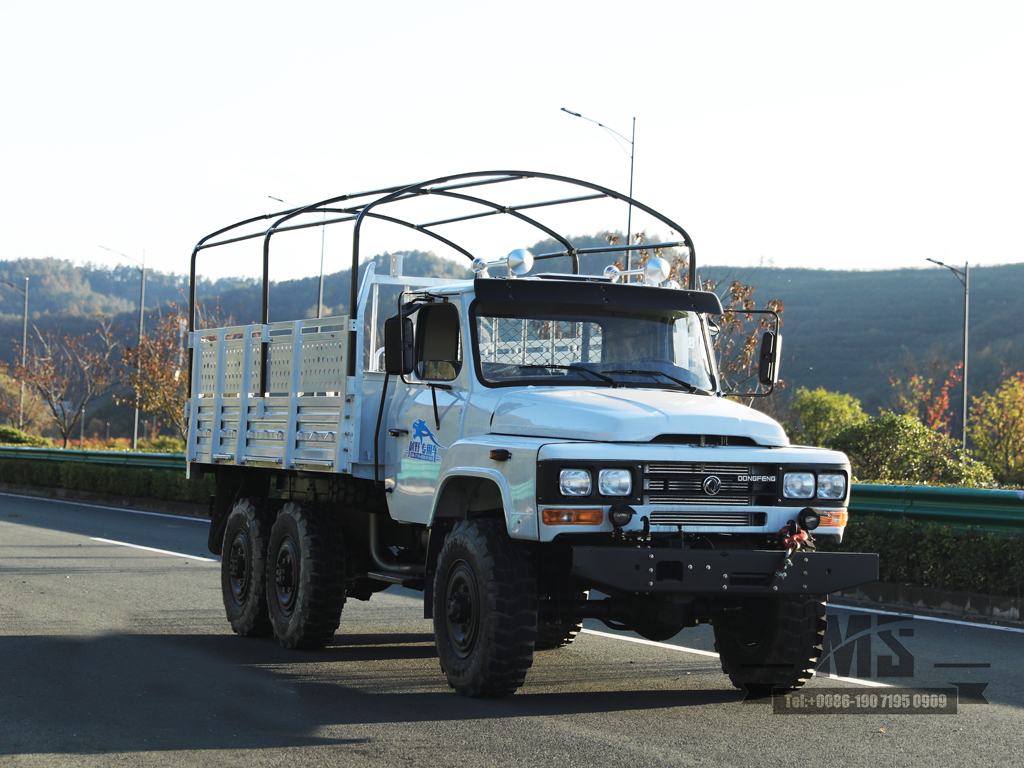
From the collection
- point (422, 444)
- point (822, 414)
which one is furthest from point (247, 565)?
point (822, 414)

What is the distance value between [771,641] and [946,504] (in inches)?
234

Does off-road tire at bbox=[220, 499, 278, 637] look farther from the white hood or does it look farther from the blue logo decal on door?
the white hood

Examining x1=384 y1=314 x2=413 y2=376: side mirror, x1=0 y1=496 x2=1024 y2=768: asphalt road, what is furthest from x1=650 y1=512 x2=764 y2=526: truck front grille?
x1=384 y1=314 x2=413 y2=376: side mirror

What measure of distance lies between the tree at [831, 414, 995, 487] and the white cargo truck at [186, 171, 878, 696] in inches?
488

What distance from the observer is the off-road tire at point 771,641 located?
7461mm

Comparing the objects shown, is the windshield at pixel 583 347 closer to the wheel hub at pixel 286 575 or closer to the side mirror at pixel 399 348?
the side mirror at pixel 399 348

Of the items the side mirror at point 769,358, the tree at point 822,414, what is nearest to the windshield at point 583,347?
the side mirror at point 769,358

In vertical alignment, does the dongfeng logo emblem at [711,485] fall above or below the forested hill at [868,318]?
below

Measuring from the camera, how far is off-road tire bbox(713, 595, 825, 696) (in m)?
7.46

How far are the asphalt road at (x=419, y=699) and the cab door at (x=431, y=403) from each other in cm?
124

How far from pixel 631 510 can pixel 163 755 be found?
2688 mm

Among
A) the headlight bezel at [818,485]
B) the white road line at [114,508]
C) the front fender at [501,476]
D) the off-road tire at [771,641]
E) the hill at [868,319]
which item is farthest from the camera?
the hill at [868,319]

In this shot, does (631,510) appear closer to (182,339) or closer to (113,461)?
(113,461)

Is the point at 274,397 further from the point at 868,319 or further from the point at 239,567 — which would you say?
the point at 868,319
